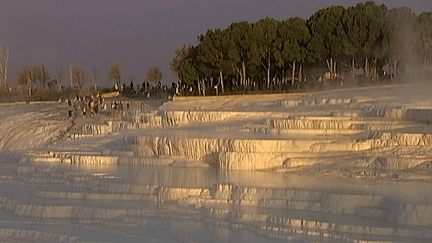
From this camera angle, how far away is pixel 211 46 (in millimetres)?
43062

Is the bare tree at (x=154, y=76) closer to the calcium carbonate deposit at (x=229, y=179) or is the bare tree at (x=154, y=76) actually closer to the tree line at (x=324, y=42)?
the tree line at (x=324, y=42)

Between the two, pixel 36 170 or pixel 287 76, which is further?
pixel 287 76

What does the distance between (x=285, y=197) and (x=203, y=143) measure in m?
5.66

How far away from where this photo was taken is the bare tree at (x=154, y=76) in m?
61.6

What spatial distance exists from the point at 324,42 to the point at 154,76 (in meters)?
23.8

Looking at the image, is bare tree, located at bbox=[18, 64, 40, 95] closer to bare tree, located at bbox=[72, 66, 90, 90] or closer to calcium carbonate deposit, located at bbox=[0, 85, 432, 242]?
bare tree, located at bbox=[72, 66, 90, 90]

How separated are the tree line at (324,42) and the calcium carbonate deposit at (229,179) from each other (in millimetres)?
15494

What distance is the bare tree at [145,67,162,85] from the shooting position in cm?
6162

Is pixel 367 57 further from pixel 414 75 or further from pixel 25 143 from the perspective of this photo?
pixel 25 143

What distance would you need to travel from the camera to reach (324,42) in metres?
42.0

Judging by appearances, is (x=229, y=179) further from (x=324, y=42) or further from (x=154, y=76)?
(x=154, y=76)

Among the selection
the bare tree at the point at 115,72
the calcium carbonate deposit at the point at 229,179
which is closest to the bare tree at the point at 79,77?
the bare tree at the point at 115,72

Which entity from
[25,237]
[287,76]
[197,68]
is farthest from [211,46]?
[25,237]

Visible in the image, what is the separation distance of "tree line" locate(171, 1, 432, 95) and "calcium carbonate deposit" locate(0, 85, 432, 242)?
15.5 m
